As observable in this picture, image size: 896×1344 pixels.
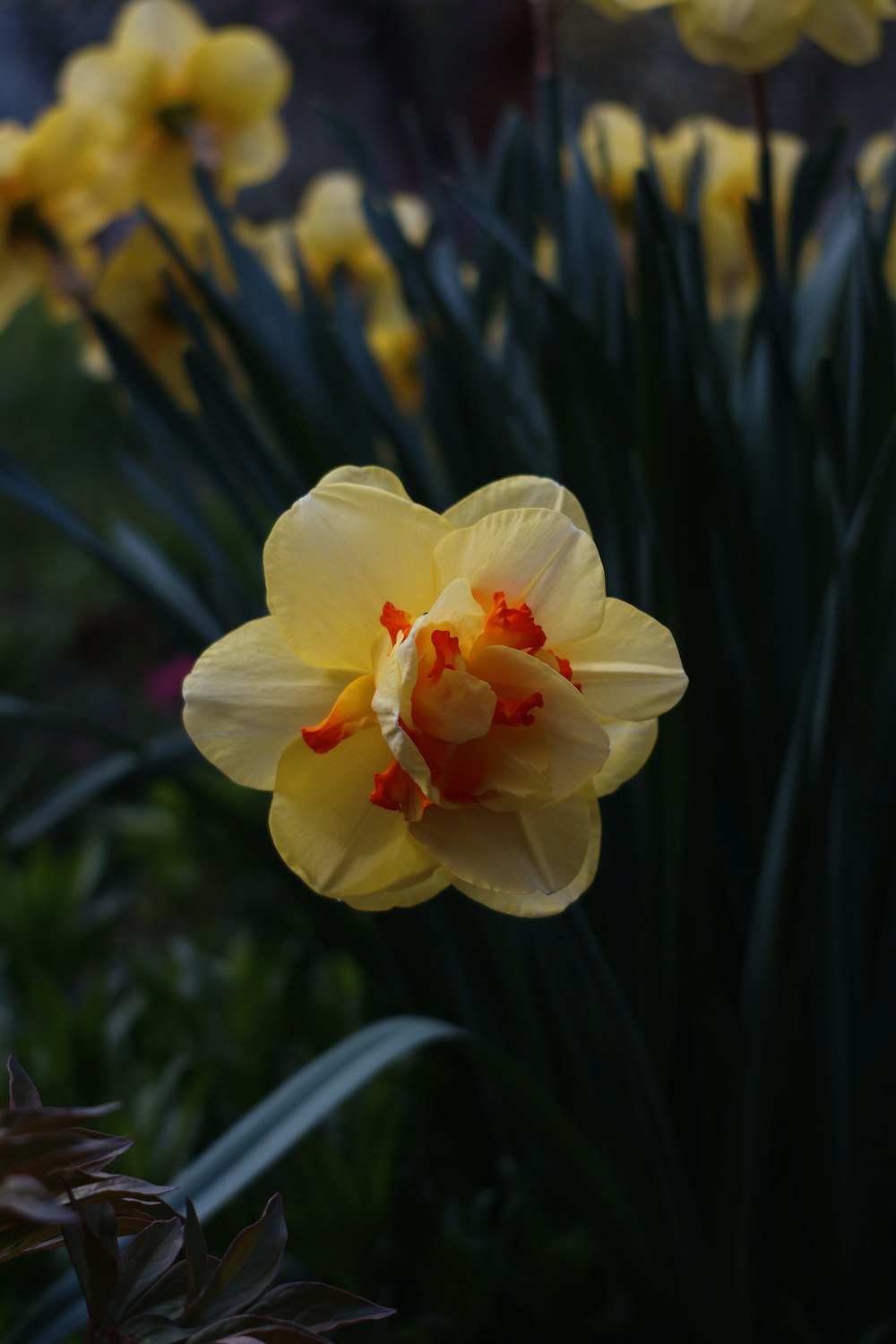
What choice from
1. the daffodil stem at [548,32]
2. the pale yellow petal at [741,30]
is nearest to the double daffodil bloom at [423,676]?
the pale yellow petal at [741,30]

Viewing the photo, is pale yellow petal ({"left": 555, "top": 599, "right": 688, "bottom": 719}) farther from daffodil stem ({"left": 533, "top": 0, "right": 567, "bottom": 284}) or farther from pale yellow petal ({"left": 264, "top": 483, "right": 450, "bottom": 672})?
daffodil stem ({"left": 533, "top": 0, "right": 567, "bottom": 284})

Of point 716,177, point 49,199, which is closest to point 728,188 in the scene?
point 716,177

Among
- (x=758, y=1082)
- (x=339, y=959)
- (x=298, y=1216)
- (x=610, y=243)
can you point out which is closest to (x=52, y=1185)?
(x=758, y=1082)

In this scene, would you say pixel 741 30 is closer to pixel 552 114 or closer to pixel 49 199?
pixel 552 114

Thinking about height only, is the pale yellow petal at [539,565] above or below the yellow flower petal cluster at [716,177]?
below

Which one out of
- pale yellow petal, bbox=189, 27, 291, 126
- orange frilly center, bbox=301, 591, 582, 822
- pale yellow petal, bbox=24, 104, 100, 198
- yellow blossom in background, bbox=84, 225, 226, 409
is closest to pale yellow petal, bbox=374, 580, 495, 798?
orange frilly center, bbox=301, 591, 582, 822

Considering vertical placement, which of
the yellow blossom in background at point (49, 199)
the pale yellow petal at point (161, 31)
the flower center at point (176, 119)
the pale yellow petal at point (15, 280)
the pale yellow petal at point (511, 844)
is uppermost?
the pale yellow petal at point (161, 31)

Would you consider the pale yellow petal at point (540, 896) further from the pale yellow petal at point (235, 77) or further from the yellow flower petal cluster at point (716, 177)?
the pale yellow petal at point (235, 77)
